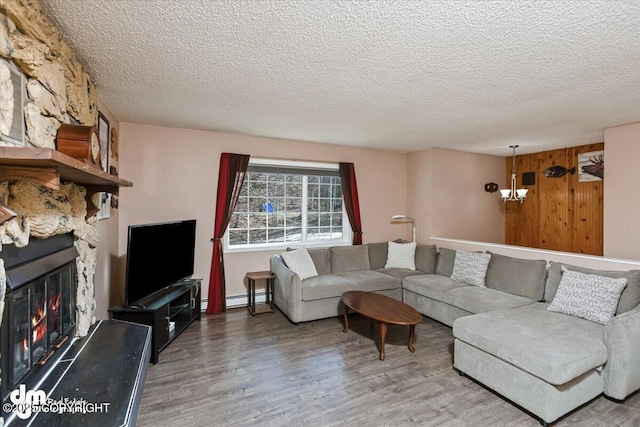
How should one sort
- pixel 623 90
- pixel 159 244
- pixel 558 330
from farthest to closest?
pixel 159 244
pixel 623 90
pixel 558 330

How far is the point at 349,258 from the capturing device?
4562mm

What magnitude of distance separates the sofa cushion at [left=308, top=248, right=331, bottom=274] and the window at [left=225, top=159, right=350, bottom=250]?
17.9 inches

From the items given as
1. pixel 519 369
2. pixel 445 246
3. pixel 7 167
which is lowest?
pixel 519 369

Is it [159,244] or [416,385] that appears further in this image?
[159,244]

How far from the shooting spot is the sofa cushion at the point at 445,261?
4234 mm

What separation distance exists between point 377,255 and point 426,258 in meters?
0.74

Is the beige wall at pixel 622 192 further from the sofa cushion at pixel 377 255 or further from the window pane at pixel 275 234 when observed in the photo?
the window pane at pixel 275 234

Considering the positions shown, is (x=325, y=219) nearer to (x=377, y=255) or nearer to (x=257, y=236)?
(x=377, y=255)

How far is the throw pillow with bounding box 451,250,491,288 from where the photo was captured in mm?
3740

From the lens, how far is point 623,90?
8.20ft

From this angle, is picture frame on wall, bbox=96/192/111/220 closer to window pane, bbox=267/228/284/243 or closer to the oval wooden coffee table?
window pane, bbox=267/228/284/243

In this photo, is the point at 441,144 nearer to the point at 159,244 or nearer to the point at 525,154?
the point at 525,154

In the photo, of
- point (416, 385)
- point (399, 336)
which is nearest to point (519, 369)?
point (416, 385)

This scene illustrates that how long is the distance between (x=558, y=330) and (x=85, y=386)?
3.18m
